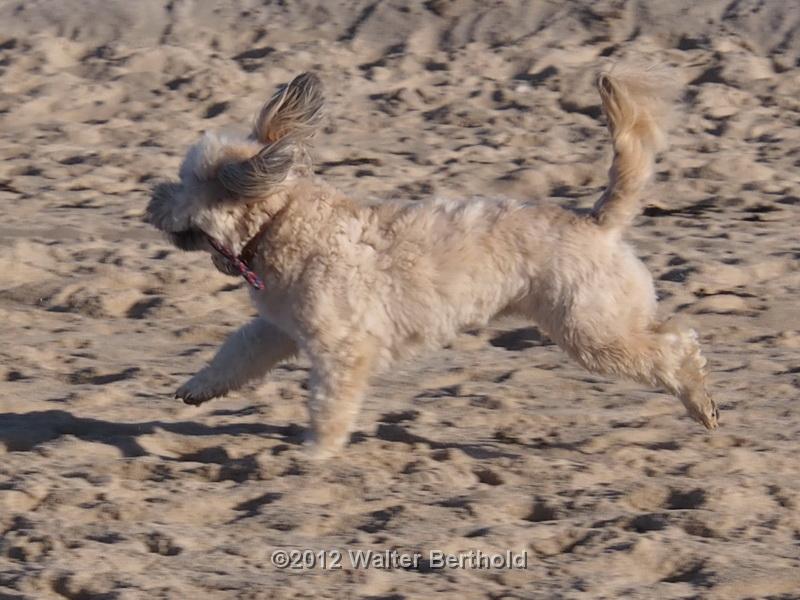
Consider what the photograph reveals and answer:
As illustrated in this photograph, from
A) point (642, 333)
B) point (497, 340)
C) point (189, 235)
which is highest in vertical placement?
point (189, 235)

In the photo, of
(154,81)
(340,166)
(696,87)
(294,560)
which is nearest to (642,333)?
(294,560)

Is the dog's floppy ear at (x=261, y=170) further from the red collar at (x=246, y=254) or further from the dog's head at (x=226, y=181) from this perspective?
the red collar at (x=246, y=254)

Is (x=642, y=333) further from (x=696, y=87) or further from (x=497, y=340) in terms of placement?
(x=696, y=87)

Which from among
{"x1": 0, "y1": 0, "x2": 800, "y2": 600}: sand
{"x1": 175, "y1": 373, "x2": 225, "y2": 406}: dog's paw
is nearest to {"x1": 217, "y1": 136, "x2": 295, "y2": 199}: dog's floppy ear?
{"x1": 175, "y1": 373, "x2": 225, "y2": 406}: dog's paw

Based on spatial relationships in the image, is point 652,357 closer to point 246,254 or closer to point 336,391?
point 336,391

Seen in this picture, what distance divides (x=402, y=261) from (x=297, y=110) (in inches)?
25.7

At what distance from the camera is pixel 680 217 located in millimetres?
9000

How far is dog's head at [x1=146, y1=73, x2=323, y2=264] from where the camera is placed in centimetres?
548

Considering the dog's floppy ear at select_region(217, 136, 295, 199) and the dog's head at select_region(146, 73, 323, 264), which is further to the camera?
the dog's head at select_region(146, 73, 323, 264)

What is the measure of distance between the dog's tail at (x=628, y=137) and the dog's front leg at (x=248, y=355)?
4.11ft

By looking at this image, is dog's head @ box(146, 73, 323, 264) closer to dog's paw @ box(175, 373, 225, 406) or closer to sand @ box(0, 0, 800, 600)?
dog's paw @ box(175, 373, 225, 406)

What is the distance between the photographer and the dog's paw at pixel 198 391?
588 cm

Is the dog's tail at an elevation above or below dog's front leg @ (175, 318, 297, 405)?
above

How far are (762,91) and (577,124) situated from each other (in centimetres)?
141
